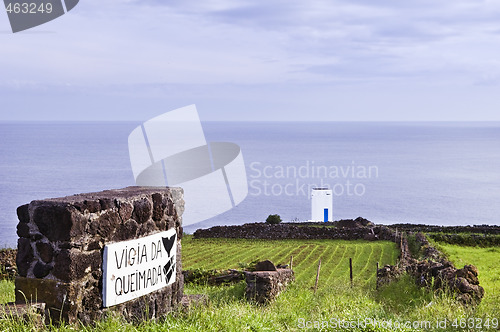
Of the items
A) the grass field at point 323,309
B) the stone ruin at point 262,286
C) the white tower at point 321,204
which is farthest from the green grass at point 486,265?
the white tower at point 321,204

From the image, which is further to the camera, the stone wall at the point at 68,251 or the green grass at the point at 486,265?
the green grass at the point at 486,265

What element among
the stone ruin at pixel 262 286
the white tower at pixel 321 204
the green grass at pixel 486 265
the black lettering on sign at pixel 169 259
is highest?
the black lettering on sign at pixel 169 259

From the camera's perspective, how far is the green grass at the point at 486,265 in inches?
440

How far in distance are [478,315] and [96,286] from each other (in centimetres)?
636

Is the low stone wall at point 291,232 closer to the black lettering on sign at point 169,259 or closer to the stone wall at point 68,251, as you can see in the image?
the black lettering on sign at point 169,259

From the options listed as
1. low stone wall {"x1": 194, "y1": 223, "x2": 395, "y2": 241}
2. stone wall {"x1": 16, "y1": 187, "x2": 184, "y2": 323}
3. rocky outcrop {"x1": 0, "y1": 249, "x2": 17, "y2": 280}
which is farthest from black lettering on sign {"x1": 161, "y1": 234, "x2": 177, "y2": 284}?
low stone wall {"x1": 194, "y1": 223, "x2": 395, "y2": 241}

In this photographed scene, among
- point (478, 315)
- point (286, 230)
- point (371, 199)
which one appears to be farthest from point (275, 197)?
point (478, 315)

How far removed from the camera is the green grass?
11165mm

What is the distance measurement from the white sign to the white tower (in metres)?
38.7

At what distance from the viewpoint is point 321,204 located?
52844mm

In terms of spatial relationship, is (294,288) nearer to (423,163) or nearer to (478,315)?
(478,315)

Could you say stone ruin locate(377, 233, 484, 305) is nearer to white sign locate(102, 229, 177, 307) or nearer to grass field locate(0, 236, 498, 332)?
grass field locate(0, 236, 498, 332)

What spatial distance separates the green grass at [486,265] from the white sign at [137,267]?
5.63 m

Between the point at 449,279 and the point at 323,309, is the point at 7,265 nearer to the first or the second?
the point at 323,309
